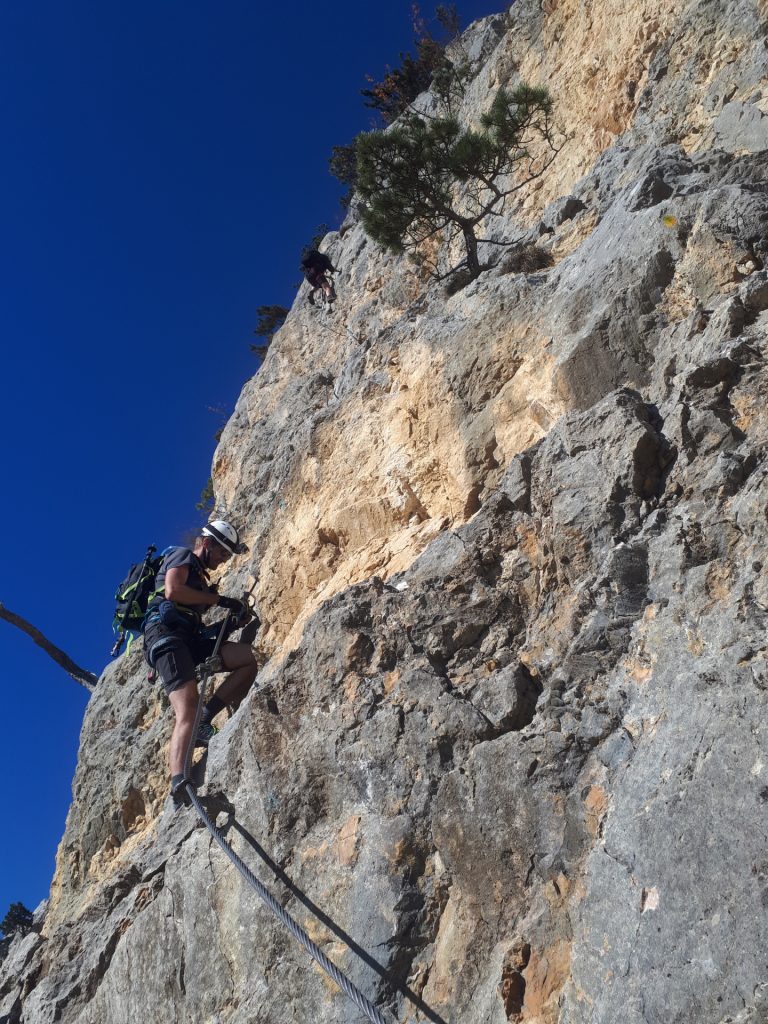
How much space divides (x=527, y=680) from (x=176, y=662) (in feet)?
11.9

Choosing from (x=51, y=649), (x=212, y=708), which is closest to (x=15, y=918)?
(x=51, y=649)

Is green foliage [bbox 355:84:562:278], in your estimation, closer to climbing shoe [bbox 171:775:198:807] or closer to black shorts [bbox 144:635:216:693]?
black shorts [bbox 144:635:216:693]

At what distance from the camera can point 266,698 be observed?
6.27 metres

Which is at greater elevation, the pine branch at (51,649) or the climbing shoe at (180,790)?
the pine branch at (51,649)

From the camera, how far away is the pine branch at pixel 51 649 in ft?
46.7

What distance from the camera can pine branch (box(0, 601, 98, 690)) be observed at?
14227 millimetres

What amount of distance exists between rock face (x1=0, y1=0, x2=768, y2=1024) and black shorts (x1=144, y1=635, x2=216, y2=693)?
0.69 meters

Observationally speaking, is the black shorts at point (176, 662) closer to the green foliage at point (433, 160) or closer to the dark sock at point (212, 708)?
the dark sock at point (212, 708)

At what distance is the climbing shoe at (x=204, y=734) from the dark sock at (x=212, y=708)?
0.31 feet

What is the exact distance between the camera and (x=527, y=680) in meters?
5.08

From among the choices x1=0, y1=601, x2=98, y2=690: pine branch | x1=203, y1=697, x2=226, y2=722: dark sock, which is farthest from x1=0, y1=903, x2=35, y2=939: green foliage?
x1=203, y1=697, x2=226, y2=722: dark sock

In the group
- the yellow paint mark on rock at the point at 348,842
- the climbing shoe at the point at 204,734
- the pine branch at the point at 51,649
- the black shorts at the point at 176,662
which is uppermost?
the pine branch at the point at 51,649

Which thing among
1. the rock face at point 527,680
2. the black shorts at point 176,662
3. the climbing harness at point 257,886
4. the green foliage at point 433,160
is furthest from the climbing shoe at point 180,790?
the green foliage at point 433,160

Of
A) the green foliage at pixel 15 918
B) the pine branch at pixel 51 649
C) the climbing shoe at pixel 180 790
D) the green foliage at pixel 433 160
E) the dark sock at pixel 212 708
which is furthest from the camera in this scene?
the green foliage at pixel 15 918
